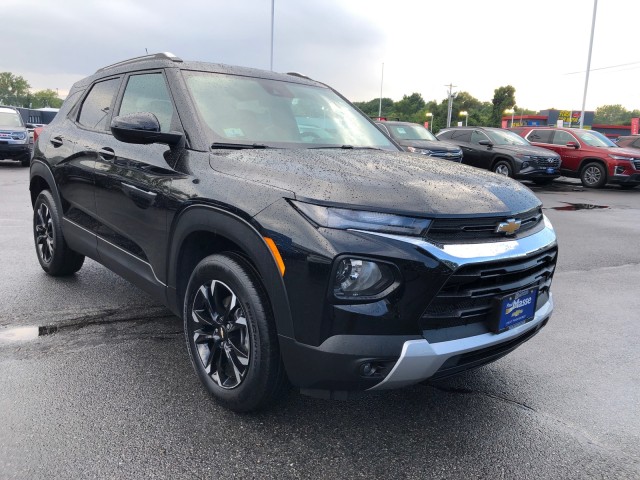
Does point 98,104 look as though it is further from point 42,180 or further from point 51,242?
point 51,242

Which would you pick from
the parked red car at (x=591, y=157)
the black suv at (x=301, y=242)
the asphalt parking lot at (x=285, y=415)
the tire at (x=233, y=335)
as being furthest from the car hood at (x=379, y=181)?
the parked red car at (x=591, y=157)

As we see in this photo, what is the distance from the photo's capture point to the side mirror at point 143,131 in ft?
9.36

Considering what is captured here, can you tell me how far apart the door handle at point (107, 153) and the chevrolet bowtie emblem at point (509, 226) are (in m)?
2.50

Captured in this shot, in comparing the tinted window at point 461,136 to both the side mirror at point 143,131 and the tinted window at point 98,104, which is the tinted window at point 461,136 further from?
the side mirror at point 143,131

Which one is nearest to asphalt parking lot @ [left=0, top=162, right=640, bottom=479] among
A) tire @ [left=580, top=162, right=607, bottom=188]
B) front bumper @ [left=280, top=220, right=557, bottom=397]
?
front bumper @ [left=280, top=220, right=557, bottom=397]

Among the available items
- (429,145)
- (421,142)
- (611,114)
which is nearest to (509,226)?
(429,145)

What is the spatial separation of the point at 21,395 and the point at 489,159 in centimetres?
1378

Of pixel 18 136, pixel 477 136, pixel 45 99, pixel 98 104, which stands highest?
pixel 45 99

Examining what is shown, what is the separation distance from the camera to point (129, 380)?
3012 millimetres

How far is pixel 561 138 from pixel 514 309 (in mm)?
15076

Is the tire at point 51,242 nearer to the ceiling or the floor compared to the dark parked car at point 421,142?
nearer to the floor

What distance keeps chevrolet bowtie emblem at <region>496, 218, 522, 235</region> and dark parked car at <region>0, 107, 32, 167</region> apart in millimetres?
16867

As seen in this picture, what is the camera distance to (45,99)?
13175 cm

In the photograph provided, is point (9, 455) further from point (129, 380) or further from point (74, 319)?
point (74, 319)
